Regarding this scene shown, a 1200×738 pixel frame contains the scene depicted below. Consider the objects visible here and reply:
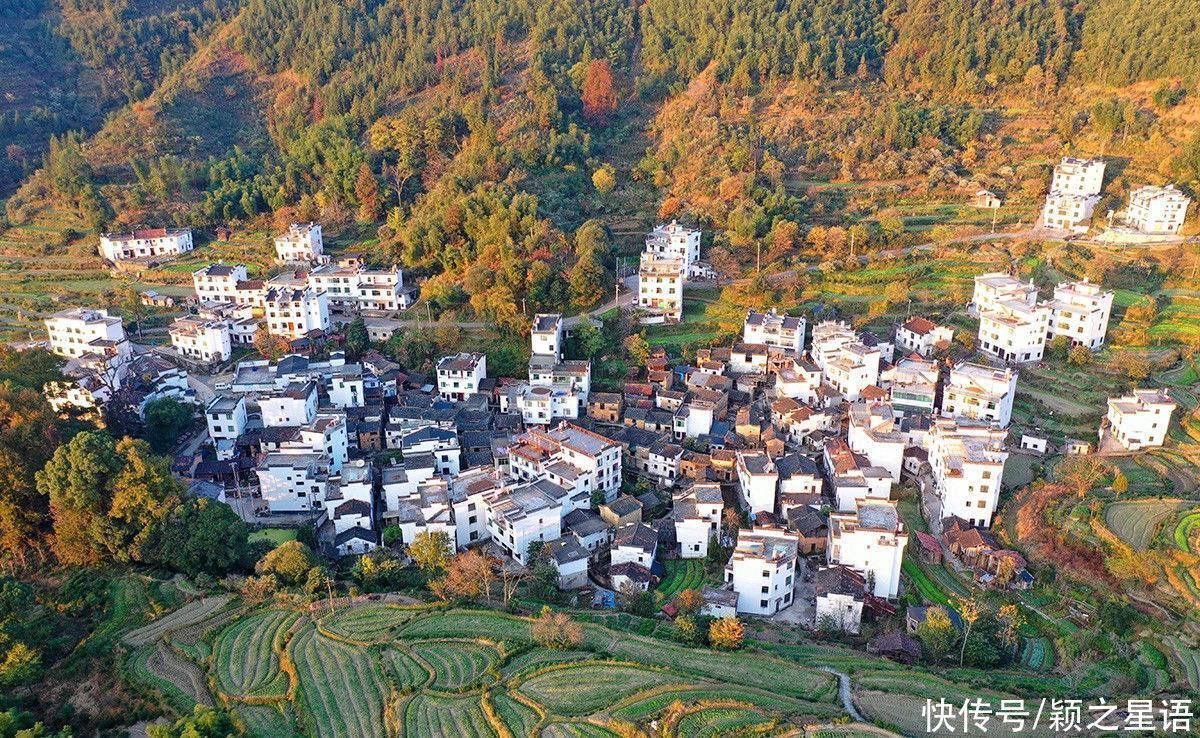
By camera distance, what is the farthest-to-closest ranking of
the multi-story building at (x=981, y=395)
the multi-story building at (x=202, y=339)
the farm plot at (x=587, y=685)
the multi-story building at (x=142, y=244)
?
1. the multi-story building at (x=142, y=244)
2. the multi-story building at (x=202, y=339)
3. the multi-story building at (x=981, y=395)
4. the farm plot at (x=587, y=685)

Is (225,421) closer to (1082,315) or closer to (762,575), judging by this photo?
(762,575)

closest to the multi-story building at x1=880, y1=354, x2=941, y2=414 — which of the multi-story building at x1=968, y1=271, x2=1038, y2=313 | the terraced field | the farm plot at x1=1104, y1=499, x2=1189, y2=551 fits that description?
the multi-story building at x1=968, y1=271, x2=1038, y2=313

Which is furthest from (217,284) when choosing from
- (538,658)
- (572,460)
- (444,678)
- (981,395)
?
(981,395)

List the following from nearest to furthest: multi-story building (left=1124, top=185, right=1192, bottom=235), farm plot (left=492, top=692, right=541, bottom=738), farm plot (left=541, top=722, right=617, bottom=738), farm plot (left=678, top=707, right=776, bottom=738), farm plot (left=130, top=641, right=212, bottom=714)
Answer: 1. farm plot (left=678, top=707, right=776, bottom=738)
2. farm plot (left=541, top=722, right=617, bottom=738)
3. farm plot (left=492, top=692, right=541, bottom=738)
4. farm plot (left=130, top=641, right=212, bottom=714)
5. multi-story building (left=1124, top=185, right=1192, bottom=235)

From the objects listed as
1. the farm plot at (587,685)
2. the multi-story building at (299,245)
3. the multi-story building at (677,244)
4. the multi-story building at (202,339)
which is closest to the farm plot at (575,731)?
the farm plot at (587,685)

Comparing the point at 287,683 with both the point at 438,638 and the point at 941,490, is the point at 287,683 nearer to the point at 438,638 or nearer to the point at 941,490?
the point at 438,638

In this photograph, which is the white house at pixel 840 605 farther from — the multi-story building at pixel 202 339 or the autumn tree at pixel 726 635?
the multi-story building at pixel 202 339

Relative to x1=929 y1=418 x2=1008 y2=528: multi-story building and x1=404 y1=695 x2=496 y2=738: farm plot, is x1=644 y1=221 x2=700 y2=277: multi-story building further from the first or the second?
x1=404 y1=695 x2=496 y2=738: farm plot
